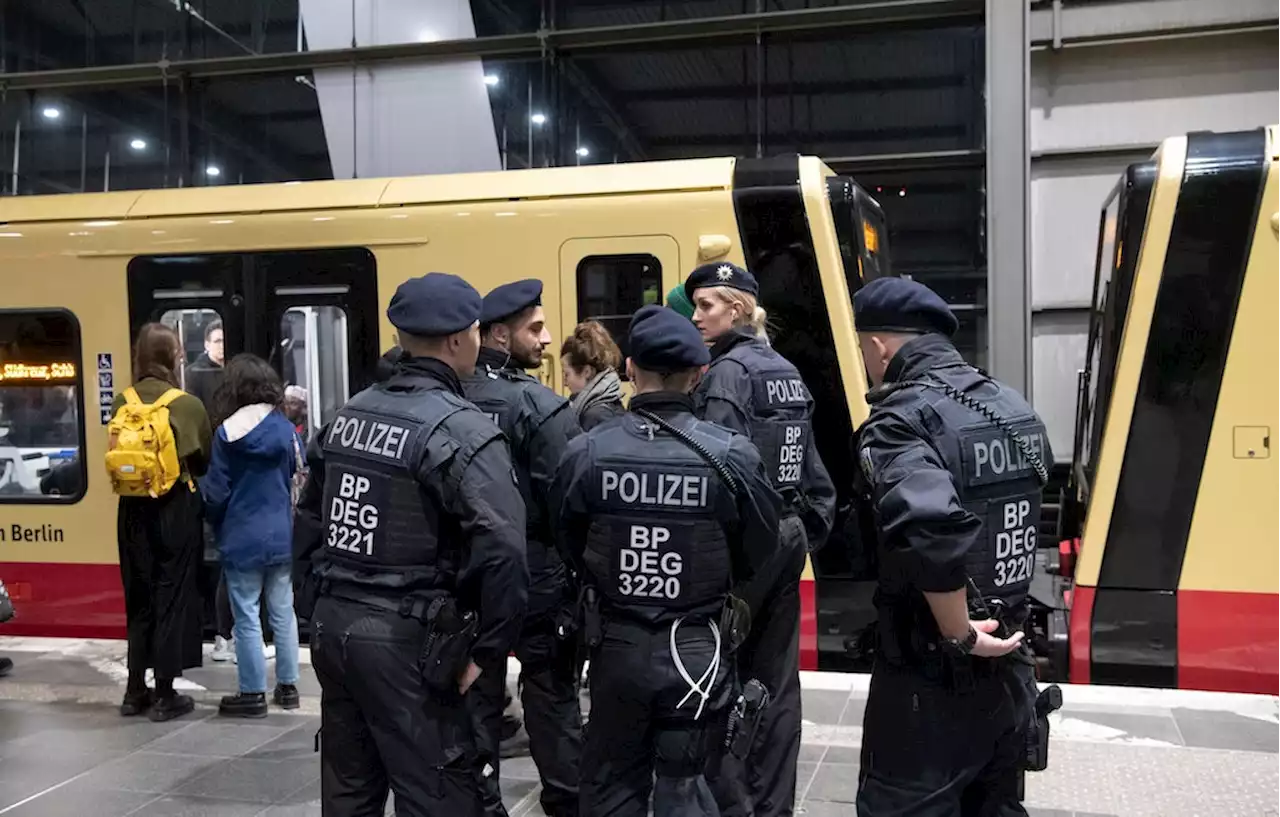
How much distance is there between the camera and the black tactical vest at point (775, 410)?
385 centimetres

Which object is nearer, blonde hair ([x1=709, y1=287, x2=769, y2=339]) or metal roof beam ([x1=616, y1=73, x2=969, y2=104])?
blonde hair ([x1=709, y1=287, x2=769, y2=339])

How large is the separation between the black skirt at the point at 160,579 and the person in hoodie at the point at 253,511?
263 millimetres

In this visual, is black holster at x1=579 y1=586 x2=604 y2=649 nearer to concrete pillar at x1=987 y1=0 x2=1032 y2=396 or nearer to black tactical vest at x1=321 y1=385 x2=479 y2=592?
black tactical vest at x1=321 y1=385 x2=479 y2=592

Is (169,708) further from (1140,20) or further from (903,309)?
(1140,20)

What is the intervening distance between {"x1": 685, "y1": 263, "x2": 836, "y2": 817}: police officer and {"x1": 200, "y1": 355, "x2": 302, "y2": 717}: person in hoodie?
92.7 inches

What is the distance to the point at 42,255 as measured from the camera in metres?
6.30

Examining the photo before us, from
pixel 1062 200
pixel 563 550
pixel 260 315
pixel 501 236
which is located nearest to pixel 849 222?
pixel 501 236

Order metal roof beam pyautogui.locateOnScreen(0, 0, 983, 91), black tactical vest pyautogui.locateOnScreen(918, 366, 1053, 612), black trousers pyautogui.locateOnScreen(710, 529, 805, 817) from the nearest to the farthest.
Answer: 1. black tactical vest pyautogui.locateOnScreen(918, 366, 1053, 612)
2. black trousers pyautogui.locateOnScreen(710, 529, 805, 817)
3. metal roof beam pyautogui.locateOnScreen(0, 0, 983, 91)

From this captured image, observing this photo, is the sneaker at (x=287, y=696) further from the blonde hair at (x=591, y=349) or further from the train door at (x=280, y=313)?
the blonde hair at (x=591, y=349)

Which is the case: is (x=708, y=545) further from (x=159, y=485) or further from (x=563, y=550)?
(x=159, y=485)

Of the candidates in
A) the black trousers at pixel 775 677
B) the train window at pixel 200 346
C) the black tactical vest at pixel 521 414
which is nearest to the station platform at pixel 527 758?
the black trousers at pixel 775 677

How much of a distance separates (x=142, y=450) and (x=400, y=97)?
20.2 feet

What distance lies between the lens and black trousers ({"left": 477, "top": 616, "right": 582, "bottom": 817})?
12.8 feet

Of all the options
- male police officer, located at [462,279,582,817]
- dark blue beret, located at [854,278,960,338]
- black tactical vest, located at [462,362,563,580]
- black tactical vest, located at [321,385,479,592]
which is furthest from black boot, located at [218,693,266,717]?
dark blue beret, located at [854,278,960,338]
